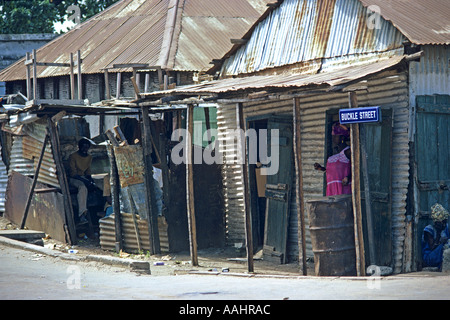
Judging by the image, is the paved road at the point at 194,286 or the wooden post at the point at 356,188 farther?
the wooden post at the point at 356,188

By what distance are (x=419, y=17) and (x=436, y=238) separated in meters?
3.35

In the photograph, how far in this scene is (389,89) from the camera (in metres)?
10.7

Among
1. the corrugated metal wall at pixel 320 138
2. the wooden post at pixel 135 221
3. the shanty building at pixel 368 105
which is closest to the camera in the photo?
the shanty building at pixel 368 105

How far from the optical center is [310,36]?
12531 mm

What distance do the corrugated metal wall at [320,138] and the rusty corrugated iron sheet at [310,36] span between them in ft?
2.07

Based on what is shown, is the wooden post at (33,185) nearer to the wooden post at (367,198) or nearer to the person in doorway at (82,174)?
the person in doorway at (82,174)

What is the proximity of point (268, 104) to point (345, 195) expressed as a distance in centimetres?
328

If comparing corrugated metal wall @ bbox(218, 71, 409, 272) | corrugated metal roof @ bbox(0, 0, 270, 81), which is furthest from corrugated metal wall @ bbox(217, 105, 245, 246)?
corrugated metal roof @ bbox(0, 0, 270, 81)

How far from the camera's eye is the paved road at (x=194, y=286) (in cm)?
794

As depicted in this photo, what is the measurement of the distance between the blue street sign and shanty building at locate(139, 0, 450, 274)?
0.15 meters

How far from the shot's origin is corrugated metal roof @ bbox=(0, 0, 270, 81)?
18.5m

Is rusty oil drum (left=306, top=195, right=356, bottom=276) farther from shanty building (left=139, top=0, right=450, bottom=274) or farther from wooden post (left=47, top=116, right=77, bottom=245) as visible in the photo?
wooden post (left=47, top=116, right=77, bottom=245)

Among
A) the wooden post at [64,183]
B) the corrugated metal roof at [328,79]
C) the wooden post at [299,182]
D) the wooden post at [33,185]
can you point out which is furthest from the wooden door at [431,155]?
the wooden post at [33,185]
